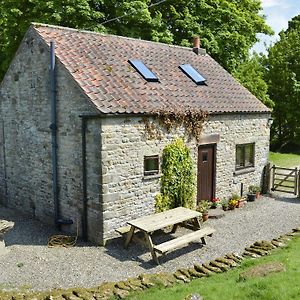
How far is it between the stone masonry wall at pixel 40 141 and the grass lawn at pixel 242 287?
12.4ft

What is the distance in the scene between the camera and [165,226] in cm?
1030

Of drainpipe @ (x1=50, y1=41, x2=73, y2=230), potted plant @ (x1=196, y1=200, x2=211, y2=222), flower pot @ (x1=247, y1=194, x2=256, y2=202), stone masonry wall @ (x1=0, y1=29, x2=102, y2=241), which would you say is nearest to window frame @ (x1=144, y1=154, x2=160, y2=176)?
stone masonry wall @ (x1=0, y1=29, x2=102, y2=241)

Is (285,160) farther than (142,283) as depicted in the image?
Yes

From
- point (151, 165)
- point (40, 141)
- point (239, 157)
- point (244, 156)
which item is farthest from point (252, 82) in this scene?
point (40, 141)

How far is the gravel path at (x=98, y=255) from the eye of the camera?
29.7 feet

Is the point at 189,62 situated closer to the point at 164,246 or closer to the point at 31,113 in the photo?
the point at 31,113

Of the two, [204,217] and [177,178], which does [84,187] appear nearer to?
[177,178]

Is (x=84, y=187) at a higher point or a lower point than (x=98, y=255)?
higher

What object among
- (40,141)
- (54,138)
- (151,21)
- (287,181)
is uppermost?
(151,21)

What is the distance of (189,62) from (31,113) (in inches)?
290

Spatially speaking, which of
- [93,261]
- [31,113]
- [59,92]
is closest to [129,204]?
[93,261]

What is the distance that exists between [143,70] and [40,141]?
4537mm

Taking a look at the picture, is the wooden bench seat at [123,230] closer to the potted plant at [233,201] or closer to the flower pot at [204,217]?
the flower pot at [204,217]

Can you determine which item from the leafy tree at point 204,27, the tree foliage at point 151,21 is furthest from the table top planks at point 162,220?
the leafy tree at point 204,27
